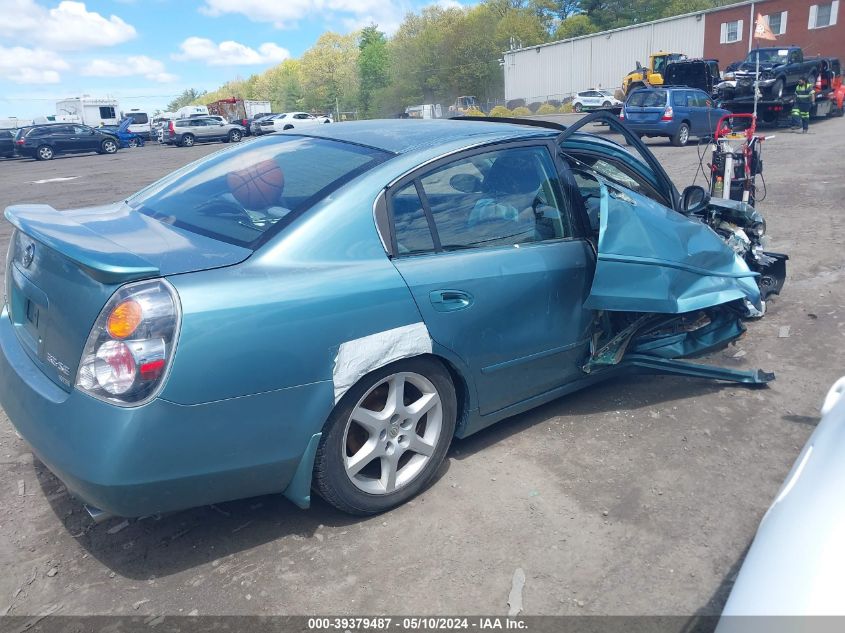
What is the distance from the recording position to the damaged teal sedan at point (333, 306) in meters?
2.38

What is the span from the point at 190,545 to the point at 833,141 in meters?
19.3

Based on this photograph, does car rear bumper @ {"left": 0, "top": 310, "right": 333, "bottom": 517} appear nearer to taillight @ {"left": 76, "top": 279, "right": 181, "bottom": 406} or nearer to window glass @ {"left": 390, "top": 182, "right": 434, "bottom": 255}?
taillight @ {"left": 76, "top": 279, "right": 181, "bottom": 406}

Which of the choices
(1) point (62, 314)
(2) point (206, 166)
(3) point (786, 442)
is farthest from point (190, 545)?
(3) point (786, 442)

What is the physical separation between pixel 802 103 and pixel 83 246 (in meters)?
24.0

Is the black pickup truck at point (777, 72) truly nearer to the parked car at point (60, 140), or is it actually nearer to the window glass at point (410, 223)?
the window glass at point (410, 223)

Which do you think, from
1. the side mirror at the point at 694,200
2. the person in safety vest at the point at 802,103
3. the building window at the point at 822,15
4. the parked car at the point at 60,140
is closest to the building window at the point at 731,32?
the building window at the point at 822,15

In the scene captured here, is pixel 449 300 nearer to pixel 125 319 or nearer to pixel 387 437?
pixel 387 437

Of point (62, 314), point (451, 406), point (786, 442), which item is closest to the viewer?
A: point (62, 314)

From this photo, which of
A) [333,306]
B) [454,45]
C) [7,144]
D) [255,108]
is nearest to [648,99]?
[333,306]

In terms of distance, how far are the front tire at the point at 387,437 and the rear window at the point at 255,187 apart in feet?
2.52

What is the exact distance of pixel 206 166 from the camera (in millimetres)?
3654

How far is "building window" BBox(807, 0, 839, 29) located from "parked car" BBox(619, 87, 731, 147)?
26552 mm

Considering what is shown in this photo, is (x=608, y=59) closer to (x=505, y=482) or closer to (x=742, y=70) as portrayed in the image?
(x=742, y=70)

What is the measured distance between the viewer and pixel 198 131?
130 feet
